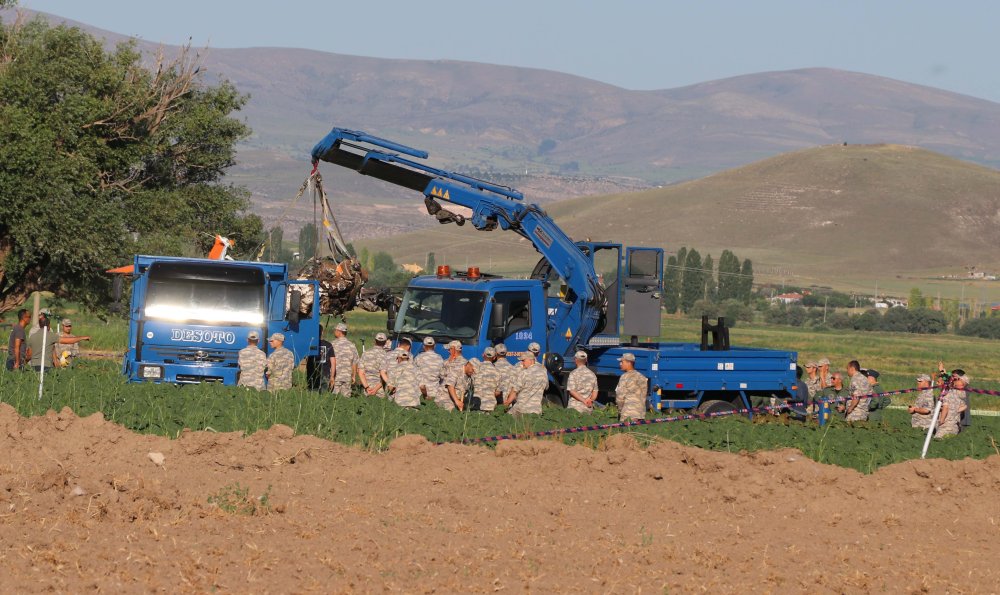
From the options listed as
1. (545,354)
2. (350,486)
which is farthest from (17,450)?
(545,354)

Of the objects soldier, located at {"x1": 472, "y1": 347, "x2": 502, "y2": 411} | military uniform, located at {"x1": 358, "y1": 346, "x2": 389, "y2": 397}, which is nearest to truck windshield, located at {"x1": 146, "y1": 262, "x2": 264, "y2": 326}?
military uniform, located at {"x1": 358, "y1": 346, "x2": 389, "y2": 397}

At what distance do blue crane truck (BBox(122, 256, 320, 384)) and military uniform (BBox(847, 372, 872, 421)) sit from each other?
9.58m

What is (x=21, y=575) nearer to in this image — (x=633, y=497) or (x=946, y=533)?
(x=633, y=497)

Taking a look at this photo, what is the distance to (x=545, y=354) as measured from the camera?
2309cm

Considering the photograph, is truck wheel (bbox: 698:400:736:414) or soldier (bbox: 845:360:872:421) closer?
truck wheel (bbox: 698:400:736:414)

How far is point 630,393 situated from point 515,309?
3.47 meters

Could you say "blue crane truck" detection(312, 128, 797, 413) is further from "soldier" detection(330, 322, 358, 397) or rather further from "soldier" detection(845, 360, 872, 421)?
"soldier" detection(330, 322, 358, 397)

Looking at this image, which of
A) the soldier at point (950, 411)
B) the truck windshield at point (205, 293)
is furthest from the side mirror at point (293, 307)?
the soldier at point (950, 411)

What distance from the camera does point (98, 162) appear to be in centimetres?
3559

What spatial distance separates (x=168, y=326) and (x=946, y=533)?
13133mm

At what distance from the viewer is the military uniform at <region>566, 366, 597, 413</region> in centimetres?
2070

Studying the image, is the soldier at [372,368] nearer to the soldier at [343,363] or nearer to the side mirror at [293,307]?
the soldier at [343,363]

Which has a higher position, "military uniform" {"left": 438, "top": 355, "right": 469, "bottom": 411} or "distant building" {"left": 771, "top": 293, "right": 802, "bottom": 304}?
"distant building" {"left": 771, "top": 293, "right": 802, "bottom": 304}

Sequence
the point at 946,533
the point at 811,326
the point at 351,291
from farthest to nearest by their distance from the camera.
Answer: the point at 811,326 → the point at 351,291 → the point at 946,533
